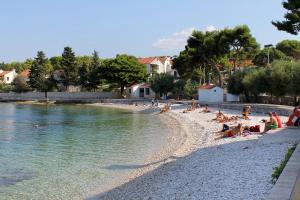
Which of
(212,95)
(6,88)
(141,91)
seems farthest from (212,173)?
(6,88)

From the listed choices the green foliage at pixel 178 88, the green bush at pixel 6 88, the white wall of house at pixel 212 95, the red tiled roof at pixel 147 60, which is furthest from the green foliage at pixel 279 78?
the green bush at pixel 6 88

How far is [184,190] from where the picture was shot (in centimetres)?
1217

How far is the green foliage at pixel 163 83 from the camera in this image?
69.4m

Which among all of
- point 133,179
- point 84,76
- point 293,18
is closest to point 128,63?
point 84,76

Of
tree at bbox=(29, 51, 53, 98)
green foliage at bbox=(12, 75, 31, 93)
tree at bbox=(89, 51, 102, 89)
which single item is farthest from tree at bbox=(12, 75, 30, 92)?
tree at bbox=(89, 51, 102, 89)

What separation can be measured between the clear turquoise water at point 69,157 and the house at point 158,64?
57180 mm

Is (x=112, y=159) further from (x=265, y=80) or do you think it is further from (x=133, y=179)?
(x=265, y=80)

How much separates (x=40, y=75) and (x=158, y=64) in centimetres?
2617

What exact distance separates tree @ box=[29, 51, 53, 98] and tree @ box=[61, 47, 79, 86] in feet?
15.3

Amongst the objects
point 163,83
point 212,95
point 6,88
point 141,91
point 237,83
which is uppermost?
point 163,83

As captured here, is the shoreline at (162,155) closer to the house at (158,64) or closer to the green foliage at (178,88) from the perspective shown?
the green foliage at (178,88)

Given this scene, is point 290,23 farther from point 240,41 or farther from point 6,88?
point 6,88

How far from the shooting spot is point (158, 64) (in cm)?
9812

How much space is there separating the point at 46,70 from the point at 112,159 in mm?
72735
